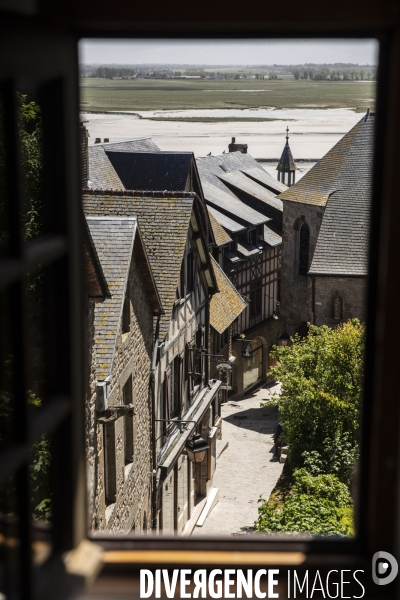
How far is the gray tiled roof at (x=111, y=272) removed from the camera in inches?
387

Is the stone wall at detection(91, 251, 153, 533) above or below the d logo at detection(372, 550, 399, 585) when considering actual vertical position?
below

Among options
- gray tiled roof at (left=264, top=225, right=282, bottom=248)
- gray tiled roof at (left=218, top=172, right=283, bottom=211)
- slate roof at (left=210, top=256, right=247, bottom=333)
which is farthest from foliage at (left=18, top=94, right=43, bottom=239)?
gray tiled roof at (left=218, top=172, right=283, bottom=211)

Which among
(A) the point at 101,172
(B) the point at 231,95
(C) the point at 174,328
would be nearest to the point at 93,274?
(C) the point at 174,328

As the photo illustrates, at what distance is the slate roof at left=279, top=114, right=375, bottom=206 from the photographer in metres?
32.1

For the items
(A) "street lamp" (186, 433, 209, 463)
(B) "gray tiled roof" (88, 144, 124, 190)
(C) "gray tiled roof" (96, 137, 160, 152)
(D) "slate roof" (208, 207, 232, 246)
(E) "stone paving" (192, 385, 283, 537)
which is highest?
(C) "gray tiled roof" (96, 137, 160, 152)

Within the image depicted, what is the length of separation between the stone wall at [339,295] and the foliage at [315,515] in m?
16.0

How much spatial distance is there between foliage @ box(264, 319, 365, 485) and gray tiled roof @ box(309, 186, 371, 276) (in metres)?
11.1

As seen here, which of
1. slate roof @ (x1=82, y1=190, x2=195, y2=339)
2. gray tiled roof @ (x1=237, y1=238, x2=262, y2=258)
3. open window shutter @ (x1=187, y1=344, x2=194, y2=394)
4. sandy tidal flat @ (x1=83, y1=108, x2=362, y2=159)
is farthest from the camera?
sandy tidal flat @ (x1=83, y1=108, x2=362, y2=159)

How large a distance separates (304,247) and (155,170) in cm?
993

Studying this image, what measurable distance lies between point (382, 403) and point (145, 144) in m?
29.2

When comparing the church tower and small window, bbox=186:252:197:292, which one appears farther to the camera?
the church tower

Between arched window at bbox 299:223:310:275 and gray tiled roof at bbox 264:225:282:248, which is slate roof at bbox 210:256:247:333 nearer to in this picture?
arched window at bbox 299:223:310:275

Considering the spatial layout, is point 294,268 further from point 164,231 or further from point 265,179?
point 164,231

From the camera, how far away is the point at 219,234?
29.9 metres
